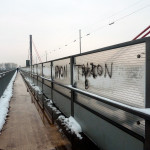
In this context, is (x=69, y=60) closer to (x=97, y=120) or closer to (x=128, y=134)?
(x=97, y=120)

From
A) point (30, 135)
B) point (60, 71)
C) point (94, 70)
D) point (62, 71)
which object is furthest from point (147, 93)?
point (60, 71)

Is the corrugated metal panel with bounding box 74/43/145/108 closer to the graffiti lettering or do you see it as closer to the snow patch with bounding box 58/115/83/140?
the snow patch with bounding box 58/115/83/140

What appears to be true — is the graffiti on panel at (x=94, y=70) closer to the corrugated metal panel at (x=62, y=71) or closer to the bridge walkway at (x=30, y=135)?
the corrugated metal panel at (x=62, y=71)

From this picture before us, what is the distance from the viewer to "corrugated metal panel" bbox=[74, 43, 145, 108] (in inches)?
103

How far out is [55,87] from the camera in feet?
25.7

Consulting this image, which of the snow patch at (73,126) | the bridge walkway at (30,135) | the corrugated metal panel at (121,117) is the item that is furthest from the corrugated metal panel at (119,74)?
the bridge walkway at (30,135)

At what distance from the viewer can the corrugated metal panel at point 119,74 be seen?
262 centimetres

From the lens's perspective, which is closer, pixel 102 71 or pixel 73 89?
pixel 102 71

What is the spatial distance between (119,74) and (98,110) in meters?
1.02

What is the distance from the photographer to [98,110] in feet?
12.6

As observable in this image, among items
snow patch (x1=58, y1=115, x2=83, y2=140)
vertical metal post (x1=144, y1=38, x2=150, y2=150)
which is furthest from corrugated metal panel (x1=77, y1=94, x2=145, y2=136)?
snow patch (x1=58, y1=115, x2=83, y2=140)

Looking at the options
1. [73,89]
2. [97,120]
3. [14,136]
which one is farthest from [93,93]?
[14,136]

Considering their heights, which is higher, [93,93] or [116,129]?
[93,93]

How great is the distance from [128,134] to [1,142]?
288 centimetres
